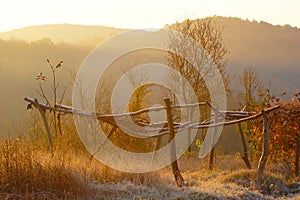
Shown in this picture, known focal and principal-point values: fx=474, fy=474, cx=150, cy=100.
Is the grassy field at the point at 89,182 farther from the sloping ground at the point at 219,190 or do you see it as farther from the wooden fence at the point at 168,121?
the wooden fence at the point at 168,121

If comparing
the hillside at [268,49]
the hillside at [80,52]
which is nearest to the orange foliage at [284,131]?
the hillside at [80,52]

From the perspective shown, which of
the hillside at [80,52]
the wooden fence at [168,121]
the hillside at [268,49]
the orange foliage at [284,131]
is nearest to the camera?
the wooden fence at [168,121]

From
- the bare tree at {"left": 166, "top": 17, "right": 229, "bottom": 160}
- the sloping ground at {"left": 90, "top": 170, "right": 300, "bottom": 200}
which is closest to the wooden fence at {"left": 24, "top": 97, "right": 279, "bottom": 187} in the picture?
the sloping ground at {"left": 90, "top": 170, "right": 300, "bottom": 200}

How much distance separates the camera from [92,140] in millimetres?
14836

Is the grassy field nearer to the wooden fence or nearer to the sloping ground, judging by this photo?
the sloping ground

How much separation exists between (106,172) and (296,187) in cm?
449

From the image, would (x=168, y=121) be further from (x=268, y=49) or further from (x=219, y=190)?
(x=268, y=49)

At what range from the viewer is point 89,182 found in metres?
8.50

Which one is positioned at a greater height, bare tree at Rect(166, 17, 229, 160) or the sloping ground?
bare tree at Rect(166, 17, 229, 160)

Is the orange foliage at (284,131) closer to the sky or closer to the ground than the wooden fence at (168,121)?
closer to the ground

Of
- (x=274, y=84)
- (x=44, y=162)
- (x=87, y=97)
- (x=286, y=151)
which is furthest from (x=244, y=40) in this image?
(x=44, y=162)

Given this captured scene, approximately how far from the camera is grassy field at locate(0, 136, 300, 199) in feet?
24.2

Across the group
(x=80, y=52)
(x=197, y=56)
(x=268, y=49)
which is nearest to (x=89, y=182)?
(x=197, y=56)

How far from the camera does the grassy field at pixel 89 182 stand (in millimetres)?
7367
